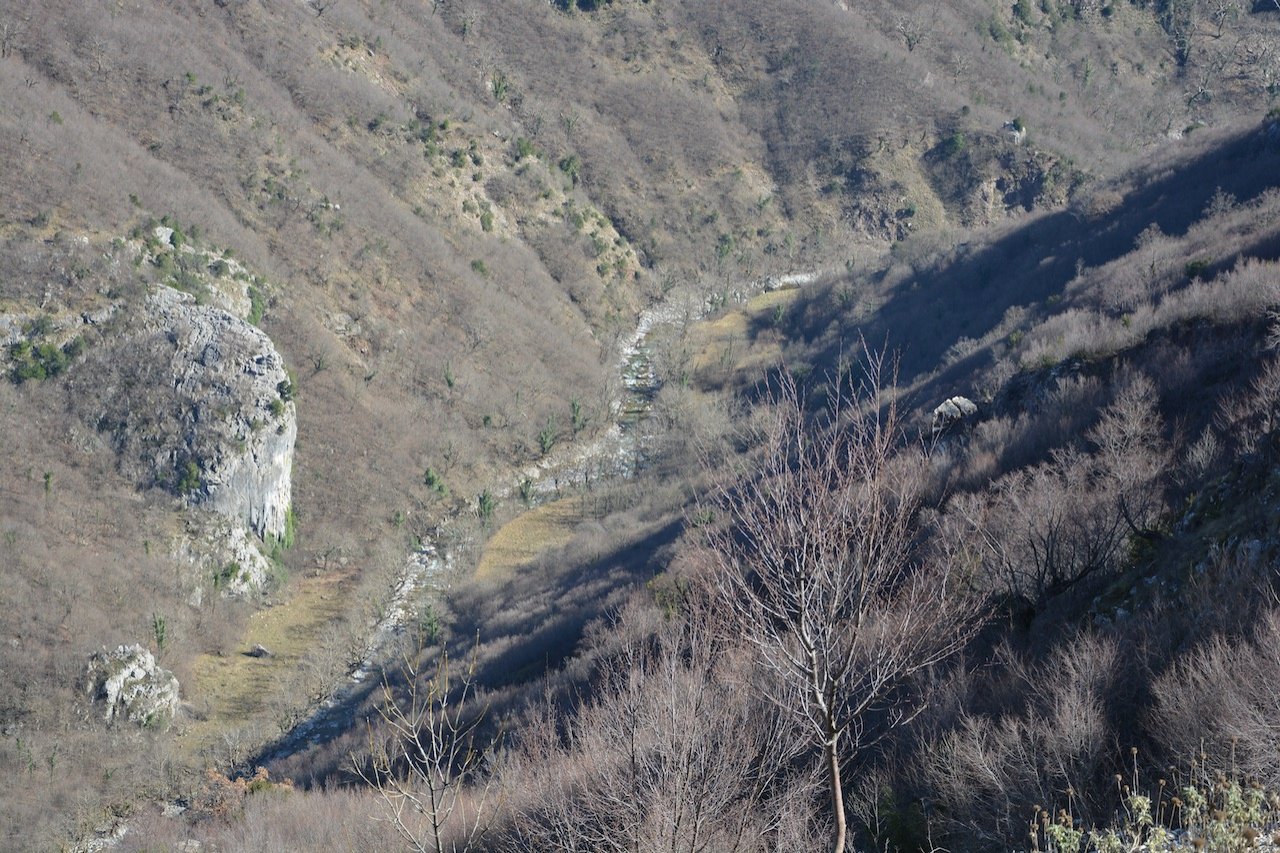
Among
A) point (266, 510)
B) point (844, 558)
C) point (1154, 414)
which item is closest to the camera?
point (844, 558)

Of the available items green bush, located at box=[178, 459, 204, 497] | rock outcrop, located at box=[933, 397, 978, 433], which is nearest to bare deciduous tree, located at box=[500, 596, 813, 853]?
rock outcrop, located at box=[933, 397, 978, 433]

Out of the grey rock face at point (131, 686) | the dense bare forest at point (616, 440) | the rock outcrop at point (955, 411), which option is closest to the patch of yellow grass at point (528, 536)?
the dense bare forest at point (616, 440)

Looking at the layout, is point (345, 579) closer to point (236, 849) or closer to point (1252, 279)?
point (236, 849)

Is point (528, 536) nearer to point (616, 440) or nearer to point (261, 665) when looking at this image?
point (616, 440)

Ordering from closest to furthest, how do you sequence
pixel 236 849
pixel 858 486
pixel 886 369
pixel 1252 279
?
pixel 858 486 < pixel 236 849 < pixel 1252 279 < pixel 886 369

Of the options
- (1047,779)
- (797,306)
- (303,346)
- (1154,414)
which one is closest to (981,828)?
(1047,779)

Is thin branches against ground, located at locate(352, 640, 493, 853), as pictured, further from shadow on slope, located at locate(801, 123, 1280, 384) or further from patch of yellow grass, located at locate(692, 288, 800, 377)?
patch of yellow grass, located at locate(692, 288, 800, 377)
